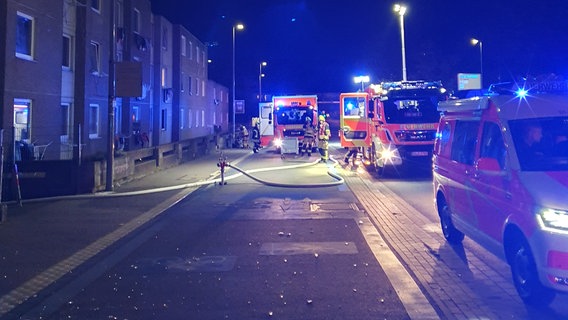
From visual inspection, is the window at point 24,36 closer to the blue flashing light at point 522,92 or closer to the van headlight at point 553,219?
the blue flashing light at point 522,92

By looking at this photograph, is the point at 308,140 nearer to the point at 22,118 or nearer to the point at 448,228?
the point at 22,118

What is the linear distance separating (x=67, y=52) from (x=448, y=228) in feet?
57.5

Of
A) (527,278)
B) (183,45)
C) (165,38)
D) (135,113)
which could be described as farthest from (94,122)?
(527,278)

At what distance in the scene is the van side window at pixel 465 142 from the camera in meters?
7.03

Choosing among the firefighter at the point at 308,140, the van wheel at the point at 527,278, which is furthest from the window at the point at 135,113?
the van wheel at the point at 527,278

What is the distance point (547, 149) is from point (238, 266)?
13.1 ft

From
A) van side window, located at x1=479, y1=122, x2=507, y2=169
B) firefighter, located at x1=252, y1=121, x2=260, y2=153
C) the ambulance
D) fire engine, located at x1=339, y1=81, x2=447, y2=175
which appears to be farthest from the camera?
firefighter, located at x1=252, y1=121, x2=260, y2=153

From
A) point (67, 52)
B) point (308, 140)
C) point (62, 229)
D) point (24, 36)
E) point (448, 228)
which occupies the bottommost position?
point (62, 229)

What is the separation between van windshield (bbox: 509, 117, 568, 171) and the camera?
18.5 ft

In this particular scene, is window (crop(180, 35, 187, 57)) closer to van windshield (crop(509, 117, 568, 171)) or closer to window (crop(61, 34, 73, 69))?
window (crop(61, 34, 73, 69))

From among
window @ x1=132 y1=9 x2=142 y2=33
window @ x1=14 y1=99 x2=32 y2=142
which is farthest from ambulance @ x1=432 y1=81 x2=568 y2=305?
window @ x1=132 y1=9 x2=142 y2=33

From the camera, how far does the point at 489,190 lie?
6.21m

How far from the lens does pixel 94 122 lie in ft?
75.8

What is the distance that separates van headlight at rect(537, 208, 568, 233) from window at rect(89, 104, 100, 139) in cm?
2047
